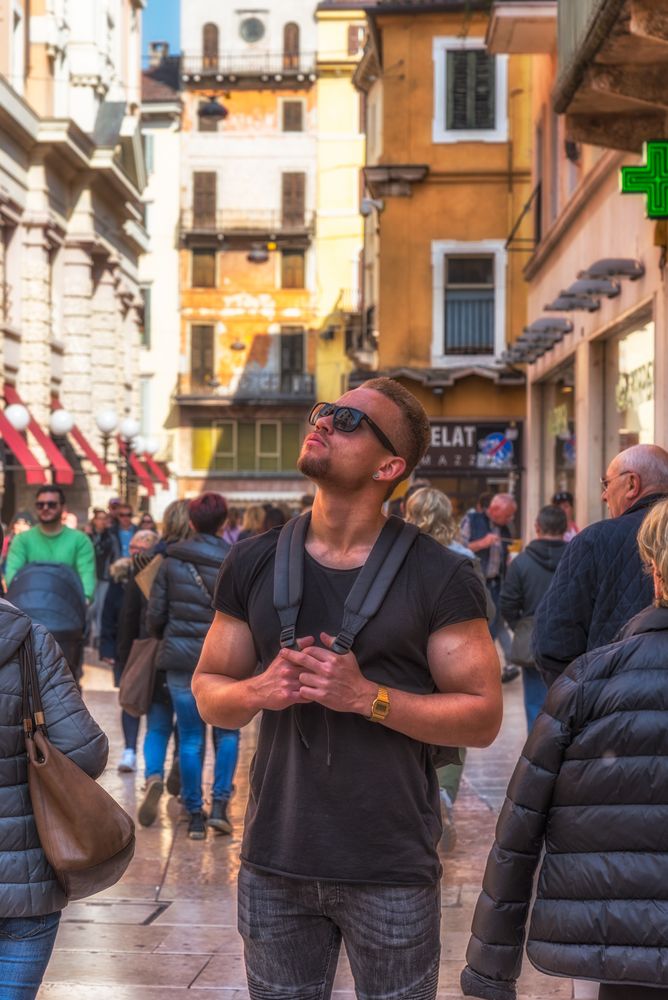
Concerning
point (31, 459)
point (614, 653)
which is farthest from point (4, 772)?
point (31, 459)

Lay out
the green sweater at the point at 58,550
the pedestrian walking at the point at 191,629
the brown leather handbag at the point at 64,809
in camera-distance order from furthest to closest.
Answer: the green sweater at the point at 58,550 < the pedestrian walking at the point at 191,629 < the brown leather handbag at the point at 64,809

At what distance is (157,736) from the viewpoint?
33.0ft

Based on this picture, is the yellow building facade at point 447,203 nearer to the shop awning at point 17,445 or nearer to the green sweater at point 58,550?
the shop awning at point 17,445

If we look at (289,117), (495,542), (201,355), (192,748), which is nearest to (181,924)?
(192,748)

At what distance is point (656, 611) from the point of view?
374cm

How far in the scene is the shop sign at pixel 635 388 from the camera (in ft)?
46.2

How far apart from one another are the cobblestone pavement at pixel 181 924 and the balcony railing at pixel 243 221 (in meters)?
53.1

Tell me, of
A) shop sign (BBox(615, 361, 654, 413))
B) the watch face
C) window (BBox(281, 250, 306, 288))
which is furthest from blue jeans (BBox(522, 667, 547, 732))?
the watch face

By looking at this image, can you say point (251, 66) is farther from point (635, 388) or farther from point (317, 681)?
point (317, 681)

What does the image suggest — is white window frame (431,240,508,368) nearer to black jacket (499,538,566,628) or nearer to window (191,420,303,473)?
black jacket (499,538,566,628)

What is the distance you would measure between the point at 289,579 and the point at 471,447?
23674mm

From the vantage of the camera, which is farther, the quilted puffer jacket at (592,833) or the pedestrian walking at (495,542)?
the pedestrian walking at (495,542)

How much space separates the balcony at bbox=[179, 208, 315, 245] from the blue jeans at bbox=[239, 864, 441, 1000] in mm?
Answer: 59168

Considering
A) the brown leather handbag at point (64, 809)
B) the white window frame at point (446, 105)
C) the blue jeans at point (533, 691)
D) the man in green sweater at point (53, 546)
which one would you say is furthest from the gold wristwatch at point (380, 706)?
the white window frame at point (446, 105)
